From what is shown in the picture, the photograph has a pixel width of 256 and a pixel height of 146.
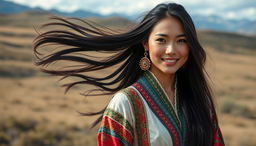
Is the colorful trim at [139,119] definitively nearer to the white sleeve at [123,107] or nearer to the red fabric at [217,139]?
the white sleeve at [123,107]

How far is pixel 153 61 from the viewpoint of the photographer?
7.80 ft

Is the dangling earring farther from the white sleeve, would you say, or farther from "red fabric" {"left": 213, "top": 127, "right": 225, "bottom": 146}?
"red fabric" {"left": 213, "top": 127, "right": 225, "bottom": 146}

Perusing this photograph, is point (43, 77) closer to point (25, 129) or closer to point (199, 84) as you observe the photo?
point (25, 129)

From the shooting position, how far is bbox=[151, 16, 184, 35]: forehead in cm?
229

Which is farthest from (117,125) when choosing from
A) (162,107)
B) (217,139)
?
(217,139)

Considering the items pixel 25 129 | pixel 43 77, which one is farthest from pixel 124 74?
pixel 43 77

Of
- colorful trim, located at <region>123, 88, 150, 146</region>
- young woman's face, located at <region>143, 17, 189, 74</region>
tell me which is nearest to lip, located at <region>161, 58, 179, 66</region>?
young woman's face, located at <region>143, 17, 189, 74</region>

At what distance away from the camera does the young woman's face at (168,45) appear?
229 cm

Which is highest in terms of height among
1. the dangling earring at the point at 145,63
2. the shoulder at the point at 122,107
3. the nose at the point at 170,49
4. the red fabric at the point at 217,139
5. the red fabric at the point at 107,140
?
the nose at the point at 170,49

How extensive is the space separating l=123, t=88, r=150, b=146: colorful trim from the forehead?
1.47 feet

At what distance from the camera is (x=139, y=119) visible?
215cm

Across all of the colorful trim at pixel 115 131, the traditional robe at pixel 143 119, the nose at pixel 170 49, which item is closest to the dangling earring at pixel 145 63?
the traditional robe at pixel 143 119

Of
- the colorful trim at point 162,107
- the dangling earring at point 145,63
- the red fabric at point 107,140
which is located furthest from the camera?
the dangling earring at point 145,63

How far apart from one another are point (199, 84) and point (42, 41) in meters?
1.22
